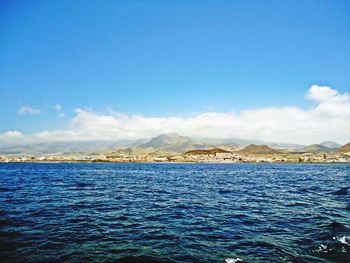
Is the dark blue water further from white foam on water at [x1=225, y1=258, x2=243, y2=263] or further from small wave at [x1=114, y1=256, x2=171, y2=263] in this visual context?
white foam on water at [x1=225, y1=258, x2=243, y2=263]

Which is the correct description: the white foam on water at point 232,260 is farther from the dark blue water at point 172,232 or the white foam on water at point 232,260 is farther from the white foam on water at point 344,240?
the white foam on water at point 344,240

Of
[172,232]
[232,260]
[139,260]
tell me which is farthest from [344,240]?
[139,260]

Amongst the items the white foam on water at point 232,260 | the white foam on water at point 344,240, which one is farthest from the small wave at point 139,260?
the white foam on water at point 344,240

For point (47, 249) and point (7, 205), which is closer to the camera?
point (47, 249)

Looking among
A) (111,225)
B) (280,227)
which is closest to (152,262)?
(111,225)

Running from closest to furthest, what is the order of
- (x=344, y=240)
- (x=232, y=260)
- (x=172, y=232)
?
(x=232, y=260)
(x=344, y=240)
(x=172, y=232)

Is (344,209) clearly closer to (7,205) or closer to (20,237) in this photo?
(20,237)

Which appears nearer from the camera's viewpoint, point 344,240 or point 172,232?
point 344,240

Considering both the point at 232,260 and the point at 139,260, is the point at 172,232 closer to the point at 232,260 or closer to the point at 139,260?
the point at 139,260

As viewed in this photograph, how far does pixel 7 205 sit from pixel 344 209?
4289 centimetres

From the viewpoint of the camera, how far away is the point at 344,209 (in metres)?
35.2

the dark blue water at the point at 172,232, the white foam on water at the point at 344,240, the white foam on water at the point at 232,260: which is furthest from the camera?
the white foam on water at the point at 344,240

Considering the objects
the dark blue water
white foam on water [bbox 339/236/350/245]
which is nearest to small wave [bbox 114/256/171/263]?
the dark blue water

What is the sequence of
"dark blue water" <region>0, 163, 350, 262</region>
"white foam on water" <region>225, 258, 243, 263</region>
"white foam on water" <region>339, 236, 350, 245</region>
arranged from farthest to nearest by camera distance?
"white foam on water" <region>339, 236, 350, 245</region> < "dark blue water" <region>0, 163, 350, 262</region> < "white foam on water" <region>225, 258, 243, 263</region>
